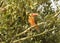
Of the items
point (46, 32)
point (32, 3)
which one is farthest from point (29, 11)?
point (46, 32)

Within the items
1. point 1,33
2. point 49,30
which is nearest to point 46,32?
point 49,30

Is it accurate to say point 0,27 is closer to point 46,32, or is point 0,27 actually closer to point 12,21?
point 12,21

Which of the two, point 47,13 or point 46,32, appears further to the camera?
point 47,13

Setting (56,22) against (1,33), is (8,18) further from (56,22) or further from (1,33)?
(56,22)

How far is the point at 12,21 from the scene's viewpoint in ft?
3.81

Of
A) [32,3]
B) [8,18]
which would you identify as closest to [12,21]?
[8,18]

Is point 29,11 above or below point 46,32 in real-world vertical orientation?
above

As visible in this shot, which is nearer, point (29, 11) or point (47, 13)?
point (29, 11)

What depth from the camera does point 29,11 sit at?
115cm

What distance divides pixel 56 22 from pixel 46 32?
10 cm

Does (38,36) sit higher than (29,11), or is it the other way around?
(29,11)

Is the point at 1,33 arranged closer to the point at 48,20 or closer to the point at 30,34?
the point at 30,34

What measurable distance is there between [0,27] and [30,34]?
0.56 feet

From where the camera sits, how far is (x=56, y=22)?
122 centimetres
